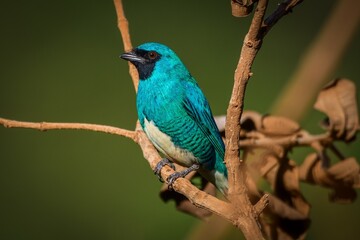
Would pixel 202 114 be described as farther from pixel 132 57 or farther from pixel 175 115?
pixel 132 57

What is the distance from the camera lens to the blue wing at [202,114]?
2.17 meters

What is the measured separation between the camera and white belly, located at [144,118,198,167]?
2.12 meters

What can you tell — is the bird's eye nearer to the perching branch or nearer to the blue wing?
the blue wing

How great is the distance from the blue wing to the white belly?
0.10 meters

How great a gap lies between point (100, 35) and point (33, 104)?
441 mm

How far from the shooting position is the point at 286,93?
5.84ft

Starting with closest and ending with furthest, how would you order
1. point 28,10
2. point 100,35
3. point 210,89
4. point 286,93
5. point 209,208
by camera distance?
point 209,208
point 286,93
point 210,89
point 100,35
point 28,10

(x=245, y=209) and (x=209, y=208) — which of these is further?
(x=209, y=208)

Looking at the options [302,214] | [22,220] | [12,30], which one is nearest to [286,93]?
[302,214]

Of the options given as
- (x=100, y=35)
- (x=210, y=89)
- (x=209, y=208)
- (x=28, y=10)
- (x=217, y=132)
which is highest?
(x=28, y=10)

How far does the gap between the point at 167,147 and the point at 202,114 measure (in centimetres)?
18

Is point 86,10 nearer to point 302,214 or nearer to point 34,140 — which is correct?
point 34,140

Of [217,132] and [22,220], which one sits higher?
[217,132]

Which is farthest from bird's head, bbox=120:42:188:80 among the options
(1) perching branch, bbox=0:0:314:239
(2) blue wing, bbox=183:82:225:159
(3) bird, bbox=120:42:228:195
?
(1) perching branch, bbox=0:0:314:239
